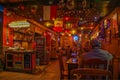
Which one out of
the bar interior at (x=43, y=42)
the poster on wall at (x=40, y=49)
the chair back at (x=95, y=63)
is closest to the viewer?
the chair back at (x=95, y=63)

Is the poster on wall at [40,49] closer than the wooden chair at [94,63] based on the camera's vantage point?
No

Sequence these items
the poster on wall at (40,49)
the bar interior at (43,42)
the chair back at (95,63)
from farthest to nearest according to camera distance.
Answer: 1. the poster on wall at (40,49)
2. the bar interior at (43,42)
3. the chair back at (95,63)

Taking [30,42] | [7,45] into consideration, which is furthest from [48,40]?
[7,45]

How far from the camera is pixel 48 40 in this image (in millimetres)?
19547

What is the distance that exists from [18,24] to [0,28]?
3.15ft

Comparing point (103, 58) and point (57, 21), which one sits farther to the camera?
point (57, 21)

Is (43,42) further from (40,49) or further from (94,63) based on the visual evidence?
(94,63)

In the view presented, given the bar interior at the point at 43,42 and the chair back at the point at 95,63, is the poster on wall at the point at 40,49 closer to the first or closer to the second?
the bar interior at the point at 43,42

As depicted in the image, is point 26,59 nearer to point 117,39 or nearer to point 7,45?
point 7,45

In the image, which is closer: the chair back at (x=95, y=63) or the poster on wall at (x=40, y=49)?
the chair back at (x=95, y=63)

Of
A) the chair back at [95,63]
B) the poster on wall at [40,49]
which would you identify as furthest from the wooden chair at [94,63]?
the poster on wall at [40,49]

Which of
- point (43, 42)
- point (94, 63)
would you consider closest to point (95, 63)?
point (94, 63)

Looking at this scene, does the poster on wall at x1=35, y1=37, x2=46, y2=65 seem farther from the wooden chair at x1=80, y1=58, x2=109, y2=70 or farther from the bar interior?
the wooden chair at x1=80, y1=58, x2=109, y2=70

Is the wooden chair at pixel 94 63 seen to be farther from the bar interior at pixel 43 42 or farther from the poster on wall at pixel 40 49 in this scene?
the poster on wall at pixel 40 49
